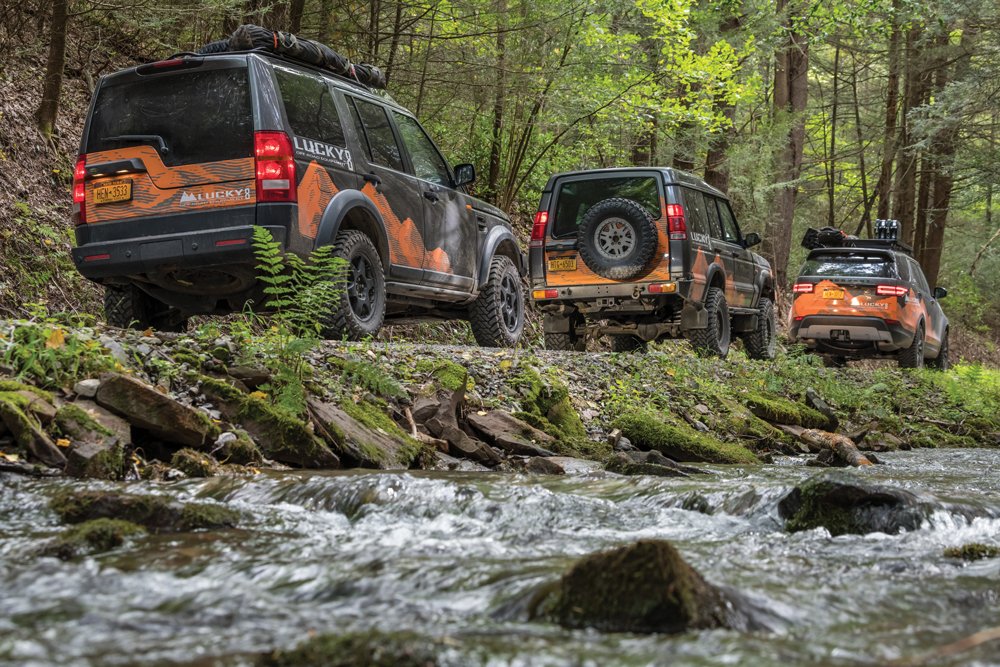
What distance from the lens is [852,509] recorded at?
457 centimetres

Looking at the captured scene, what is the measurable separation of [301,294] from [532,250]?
5.41 meters

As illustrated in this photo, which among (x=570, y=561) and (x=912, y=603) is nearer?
(x=912, y=603)

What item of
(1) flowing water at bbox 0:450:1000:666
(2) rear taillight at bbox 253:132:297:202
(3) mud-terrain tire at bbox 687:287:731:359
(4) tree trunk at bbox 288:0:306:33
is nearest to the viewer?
(1) flowing water at bbox 0:450:1000:666

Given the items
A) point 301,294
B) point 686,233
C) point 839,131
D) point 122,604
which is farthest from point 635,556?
point 839,131

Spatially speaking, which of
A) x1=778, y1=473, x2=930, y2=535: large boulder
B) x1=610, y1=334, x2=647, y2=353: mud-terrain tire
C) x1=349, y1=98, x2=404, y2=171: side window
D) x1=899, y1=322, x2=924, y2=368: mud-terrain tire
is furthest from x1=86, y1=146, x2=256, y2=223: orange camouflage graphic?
x1=899, y1=322, x2=924, y2=368: mud-terrain tire

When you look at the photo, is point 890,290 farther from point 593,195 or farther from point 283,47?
point 283,47

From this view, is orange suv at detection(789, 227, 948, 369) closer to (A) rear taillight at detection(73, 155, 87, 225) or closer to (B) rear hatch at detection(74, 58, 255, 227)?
(B) rear hatch at detection(74, 58, 255, 227)

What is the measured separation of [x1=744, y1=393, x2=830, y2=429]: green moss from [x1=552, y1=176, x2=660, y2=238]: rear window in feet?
7.85

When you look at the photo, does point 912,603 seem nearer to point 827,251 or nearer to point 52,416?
point 52,416

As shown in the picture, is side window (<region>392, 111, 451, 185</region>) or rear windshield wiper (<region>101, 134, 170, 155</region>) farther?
side window (<region>392, 111, 451, 185</region>)

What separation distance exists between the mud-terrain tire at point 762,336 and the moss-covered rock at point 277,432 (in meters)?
9.61

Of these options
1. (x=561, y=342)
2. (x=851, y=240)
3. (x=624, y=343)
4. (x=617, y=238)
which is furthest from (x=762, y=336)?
(x=617, y=238)

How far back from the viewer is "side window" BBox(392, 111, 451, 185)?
9461 millimetres

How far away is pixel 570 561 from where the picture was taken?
3.69 meters
